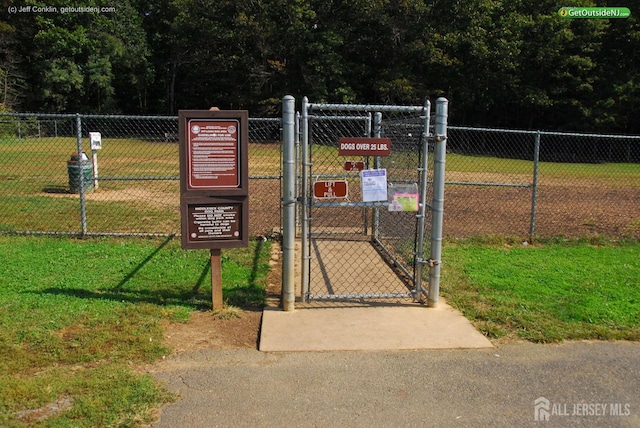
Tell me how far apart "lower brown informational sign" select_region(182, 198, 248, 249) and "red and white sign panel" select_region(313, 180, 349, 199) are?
2.34 feet

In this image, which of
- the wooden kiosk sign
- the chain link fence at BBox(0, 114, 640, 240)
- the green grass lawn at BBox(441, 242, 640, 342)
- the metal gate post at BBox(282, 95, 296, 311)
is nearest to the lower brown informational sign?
the wooden kiosk sign

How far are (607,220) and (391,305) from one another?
24.6 feet

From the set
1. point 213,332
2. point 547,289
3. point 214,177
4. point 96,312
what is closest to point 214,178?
point 214,177

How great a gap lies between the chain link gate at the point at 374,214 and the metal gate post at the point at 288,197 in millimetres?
21

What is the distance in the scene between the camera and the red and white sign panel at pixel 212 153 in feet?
15.9

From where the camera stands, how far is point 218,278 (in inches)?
204

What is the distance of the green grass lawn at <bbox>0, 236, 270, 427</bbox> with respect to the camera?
3.51 m

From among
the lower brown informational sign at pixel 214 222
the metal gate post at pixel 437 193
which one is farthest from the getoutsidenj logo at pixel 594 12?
the lower brown informational sign at pixel 214 222

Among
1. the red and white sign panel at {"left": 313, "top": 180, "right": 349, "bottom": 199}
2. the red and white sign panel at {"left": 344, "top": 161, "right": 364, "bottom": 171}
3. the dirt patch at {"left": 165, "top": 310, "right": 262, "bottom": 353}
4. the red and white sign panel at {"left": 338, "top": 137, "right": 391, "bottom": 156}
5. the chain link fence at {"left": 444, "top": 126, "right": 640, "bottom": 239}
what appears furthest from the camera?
the chain link fence at {"left": 444, "top": 126, "right": 640, "bottom": 239}

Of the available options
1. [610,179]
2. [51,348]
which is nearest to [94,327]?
[51,348]

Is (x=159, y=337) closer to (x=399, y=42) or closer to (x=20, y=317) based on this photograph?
(x=20, y=317)

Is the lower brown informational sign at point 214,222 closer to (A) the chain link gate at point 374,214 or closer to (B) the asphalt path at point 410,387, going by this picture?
(A) the chain link gate at point 374,214

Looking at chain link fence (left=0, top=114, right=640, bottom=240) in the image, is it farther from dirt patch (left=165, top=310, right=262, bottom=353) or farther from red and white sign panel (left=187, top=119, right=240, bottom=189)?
dirt patch (left=165, top=310, right=262, bottom=353)

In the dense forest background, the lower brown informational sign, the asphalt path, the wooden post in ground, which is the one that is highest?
the dense forest background
